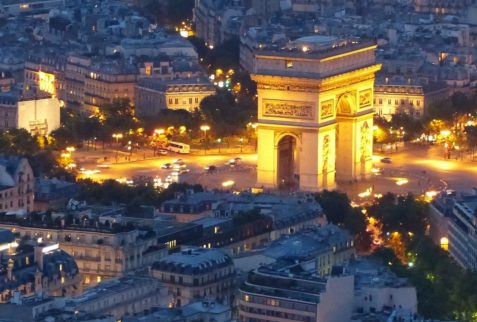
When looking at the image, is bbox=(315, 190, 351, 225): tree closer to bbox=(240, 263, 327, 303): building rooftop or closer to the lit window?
the lit window

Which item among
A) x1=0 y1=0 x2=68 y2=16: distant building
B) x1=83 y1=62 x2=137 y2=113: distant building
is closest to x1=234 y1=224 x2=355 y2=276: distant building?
x1=83 y1=62 x2=137 y2=113: distant building

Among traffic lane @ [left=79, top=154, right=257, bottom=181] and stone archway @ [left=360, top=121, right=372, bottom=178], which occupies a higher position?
stone archway @ [left=360, top=121, right=372, bottom=178]

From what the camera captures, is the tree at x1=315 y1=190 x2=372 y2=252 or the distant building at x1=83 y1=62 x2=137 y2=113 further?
the distant building at x1=83 y1=62 x2=137 y2=113

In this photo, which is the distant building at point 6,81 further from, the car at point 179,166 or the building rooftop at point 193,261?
the building rooftop at point 193,261

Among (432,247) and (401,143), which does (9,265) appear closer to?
(432,247)

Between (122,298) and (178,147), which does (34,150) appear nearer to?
(178,147)

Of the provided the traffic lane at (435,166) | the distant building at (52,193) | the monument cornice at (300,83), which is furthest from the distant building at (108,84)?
the distant building at (52,193)
